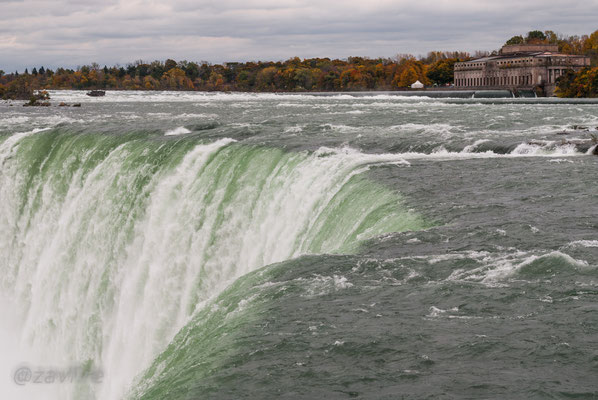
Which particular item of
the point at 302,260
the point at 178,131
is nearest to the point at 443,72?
the point at 178,131

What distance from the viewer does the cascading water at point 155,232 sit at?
1692 cm

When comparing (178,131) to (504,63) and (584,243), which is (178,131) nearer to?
(584,243)

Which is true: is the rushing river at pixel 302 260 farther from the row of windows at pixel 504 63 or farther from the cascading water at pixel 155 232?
the row of windows at pixel 504 63

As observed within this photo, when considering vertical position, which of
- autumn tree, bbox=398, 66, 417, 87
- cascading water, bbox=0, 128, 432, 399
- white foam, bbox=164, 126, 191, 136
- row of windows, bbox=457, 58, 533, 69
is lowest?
cascading water, bbox=0, 128, 432, 399

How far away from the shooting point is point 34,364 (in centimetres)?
2270

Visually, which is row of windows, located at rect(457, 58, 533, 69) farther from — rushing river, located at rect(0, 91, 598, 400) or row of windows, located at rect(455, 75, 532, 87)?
rushing river, located at rect(0, 91, 598, 400)

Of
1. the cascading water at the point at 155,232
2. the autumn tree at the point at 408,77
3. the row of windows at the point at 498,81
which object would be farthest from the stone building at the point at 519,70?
the cascading water at the point at 155,232

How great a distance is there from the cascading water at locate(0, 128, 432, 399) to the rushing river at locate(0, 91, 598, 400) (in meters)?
0.06

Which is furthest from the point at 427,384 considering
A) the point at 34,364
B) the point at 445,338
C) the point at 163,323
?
the point at 34,364

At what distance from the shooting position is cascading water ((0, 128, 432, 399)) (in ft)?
55.5

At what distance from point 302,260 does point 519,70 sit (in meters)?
109

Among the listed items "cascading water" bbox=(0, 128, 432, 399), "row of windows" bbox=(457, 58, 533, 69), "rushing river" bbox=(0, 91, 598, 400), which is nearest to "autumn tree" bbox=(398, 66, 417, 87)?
"row of windows" bbox=(457, 58, 533, 69)

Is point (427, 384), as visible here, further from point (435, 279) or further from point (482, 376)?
point (435, 279)

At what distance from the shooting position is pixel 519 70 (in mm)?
114625
